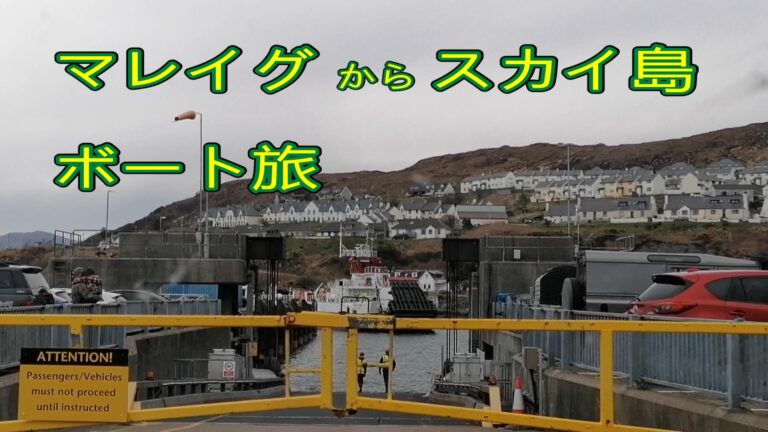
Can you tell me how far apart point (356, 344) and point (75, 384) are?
2.54 metres

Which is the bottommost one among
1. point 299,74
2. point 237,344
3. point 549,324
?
point 237,344

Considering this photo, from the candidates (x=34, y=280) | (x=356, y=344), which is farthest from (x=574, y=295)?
(x=356, y=344)

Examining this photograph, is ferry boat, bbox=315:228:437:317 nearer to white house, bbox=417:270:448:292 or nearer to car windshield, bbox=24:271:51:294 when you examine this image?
white house, bbox=417:270:448:292

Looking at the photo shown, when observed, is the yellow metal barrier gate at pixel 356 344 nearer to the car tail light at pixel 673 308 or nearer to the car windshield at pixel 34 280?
the car tail light at pixel 673 308

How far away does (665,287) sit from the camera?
48.1ft

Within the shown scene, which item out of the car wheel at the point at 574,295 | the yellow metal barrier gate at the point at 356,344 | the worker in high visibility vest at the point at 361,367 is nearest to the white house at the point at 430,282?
the car wheel at the point at 574,295

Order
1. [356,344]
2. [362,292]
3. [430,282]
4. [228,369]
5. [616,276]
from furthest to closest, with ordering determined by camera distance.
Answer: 1. [430,282]
2. [362,292]
3. [228,369]
4. [616,276]
5. [356,344]

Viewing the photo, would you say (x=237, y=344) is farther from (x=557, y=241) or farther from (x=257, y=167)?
(x=257, y=167)

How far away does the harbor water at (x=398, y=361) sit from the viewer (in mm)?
36697

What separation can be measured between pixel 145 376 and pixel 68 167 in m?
7.16

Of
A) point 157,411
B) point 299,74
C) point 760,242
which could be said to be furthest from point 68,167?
point 760,242

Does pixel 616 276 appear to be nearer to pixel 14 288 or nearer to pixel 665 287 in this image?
pixel 665 287

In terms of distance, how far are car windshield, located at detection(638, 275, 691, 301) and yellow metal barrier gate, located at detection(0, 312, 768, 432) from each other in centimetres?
575

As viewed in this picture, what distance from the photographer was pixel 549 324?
8.77 metres
